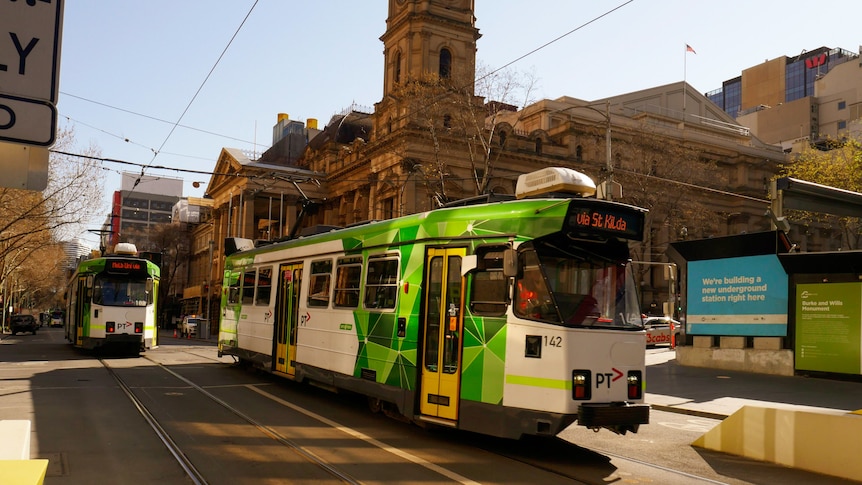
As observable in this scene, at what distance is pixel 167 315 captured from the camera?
→ 9362 centimetres

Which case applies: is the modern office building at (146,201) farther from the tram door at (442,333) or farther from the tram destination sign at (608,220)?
the tram destination sign at (608,220)

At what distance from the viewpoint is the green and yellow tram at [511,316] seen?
344 inches

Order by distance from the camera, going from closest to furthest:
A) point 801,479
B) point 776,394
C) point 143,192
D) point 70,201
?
point 801,479
point 776,394
point 70,201
point 143,192

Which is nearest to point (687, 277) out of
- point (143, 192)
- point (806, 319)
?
point (806, 319)

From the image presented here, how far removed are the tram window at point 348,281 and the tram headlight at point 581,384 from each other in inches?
188

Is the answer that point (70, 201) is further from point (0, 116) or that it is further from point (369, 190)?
point (0, 116)

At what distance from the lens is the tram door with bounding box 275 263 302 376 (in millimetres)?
14914

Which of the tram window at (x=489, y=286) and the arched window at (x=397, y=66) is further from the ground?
the arched window at (x=397, y=66)

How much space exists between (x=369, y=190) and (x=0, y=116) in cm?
5616

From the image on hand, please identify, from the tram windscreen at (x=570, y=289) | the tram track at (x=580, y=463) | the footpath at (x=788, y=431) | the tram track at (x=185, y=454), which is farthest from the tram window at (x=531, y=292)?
the footpath at (x=788, y=431)

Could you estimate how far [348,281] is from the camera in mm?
12789

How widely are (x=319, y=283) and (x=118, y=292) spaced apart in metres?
12.0

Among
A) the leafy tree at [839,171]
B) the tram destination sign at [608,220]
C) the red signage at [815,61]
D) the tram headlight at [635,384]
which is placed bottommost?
the tram headlight at [635,384]

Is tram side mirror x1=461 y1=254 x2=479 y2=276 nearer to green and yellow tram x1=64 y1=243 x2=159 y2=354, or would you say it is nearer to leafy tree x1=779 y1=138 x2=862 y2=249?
green and yellow tram x1=64 y1=243 x2=159 y2=354
